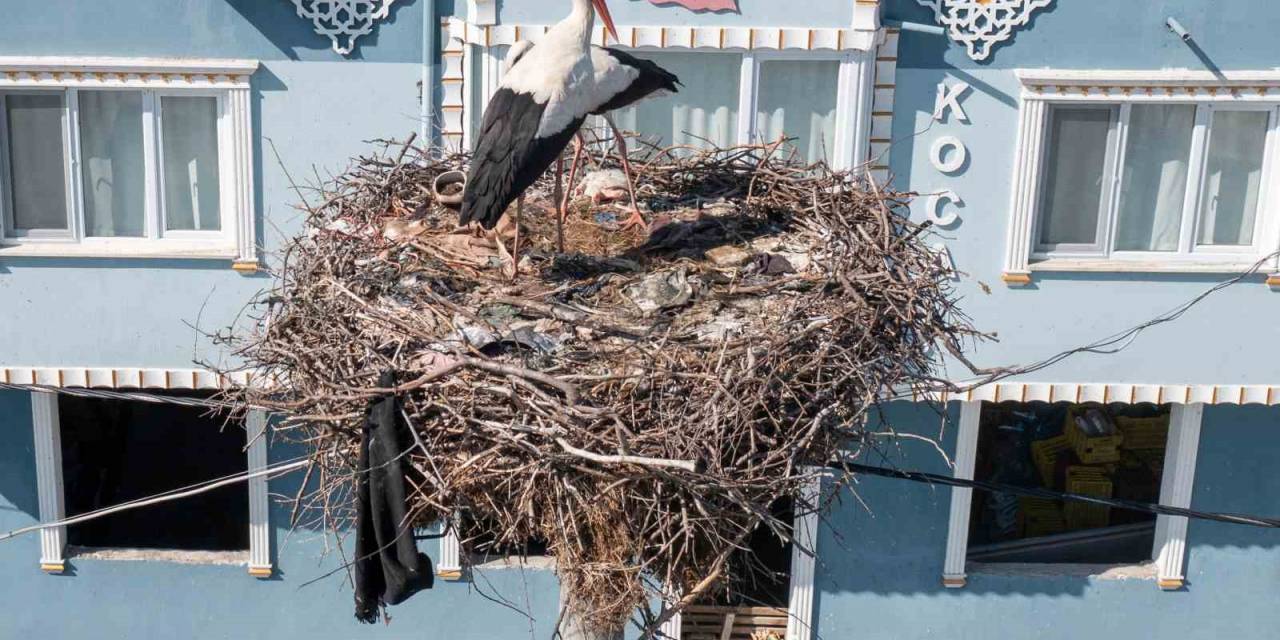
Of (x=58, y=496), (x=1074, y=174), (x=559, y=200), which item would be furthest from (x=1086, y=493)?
(x=58, y=496)

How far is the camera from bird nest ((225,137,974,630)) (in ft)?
17.7

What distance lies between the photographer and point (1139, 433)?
13.1 m

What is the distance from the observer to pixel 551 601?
11812 mm

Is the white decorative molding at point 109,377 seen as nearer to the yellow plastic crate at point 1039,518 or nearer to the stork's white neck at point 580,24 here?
the stork's white neck at point 580,24

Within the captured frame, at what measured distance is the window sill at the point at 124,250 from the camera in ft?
35.1

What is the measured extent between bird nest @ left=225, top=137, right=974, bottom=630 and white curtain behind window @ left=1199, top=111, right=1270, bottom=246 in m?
5.04

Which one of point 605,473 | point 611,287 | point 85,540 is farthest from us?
point 85,540

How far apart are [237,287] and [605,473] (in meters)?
6.26

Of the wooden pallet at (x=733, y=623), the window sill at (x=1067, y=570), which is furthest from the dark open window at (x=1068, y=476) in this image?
the wooden pallet at (x=733, y=623)

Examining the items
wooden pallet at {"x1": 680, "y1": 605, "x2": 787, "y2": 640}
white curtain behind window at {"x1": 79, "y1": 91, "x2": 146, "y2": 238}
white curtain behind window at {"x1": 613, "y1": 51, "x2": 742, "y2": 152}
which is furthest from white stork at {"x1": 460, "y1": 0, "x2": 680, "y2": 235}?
wooden pallet at {"x1": 680, "y1": 605, "x2": 787, "y2": 640}

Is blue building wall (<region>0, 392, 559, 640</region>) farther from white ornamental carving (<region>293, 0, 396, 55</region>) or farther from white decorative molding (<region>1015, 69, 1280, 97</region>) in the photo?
white decorative molding (<region>1015, 69, 1280, 97</region>)

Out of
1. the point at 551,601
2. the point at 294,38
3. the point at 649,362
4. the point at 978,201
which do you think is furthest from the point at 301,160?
the point at 649,362

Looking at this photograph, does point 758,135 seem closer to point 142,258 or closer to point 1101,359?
point 1101,359

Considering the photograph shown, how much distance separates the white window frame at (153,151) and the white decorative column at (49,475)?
1.37 metres
